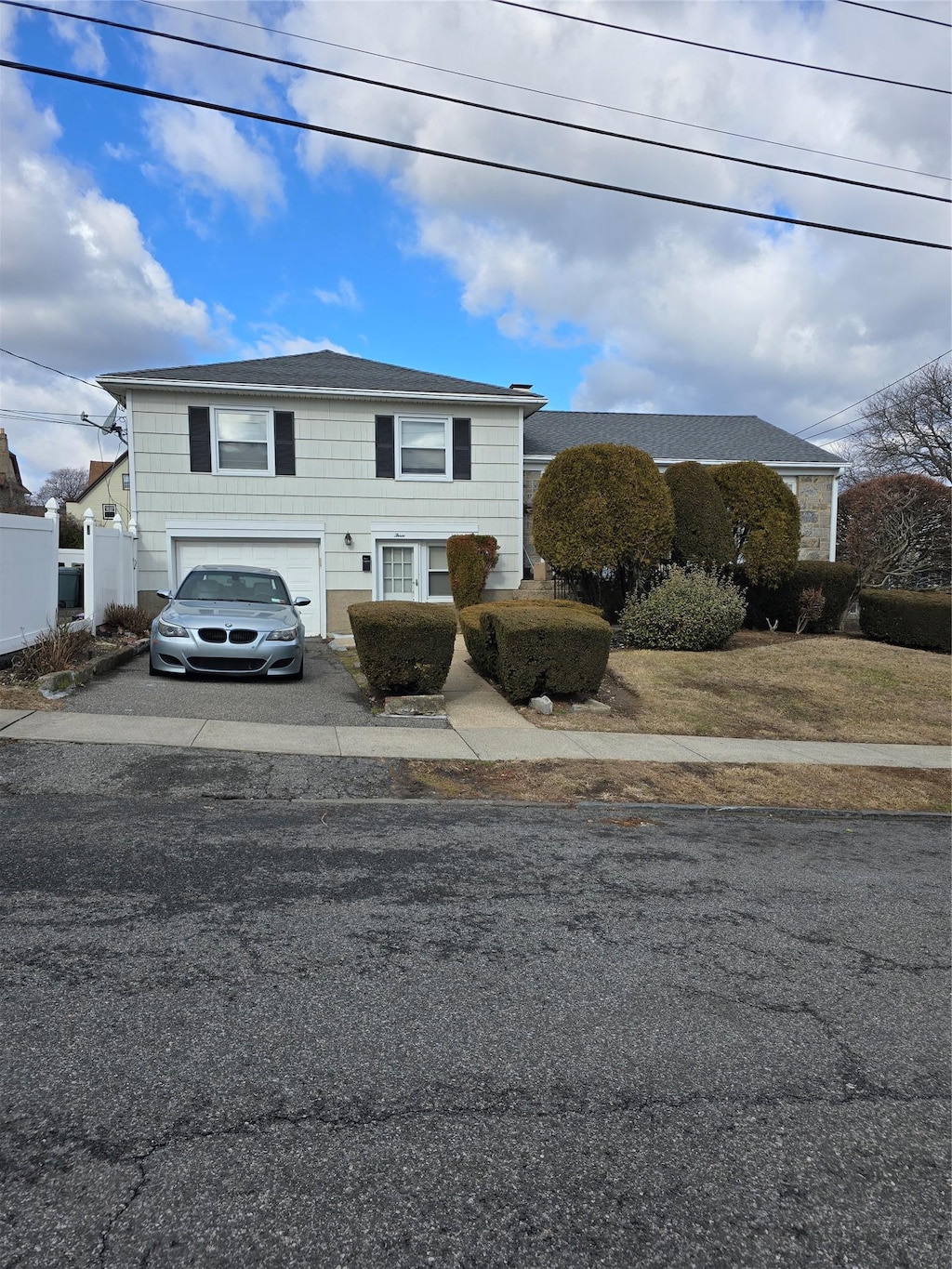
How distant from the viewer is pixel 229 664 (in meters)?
10.3

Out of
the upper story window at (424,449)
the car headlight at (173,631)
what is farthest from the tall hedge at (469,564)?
the car headlight at (173,631)

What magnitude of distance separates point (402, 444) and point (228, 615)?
778cm

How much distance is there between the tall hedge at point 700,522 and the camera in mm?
15031

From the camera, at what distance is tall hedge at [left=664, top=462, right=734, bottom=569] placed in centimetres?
1503

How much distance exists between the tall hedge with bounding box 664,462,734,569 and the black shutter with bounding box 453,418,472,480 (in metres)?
4.36

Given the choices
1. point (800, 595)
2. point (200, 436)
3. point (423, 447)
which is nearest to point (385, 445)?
point (423, 447)

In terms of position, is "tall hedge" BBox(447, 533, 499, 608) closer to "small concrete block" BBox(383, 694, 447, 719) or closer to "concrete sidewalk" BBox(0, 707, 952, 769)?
"small concrete block" BBox(383, 694, 447, 719)

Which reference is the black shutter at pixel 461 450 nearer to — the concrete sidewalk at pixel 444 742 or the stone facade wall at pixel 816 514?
the stone facade wall at pixel 816 514

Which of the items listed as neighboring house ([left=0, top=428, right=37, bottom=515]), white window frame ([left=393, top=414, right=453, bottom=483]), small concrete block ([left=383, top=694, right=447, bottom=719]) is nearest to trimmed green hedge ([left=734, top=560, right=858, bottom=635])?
white window frame ([left=393, top=414, right=453, bottom=483])

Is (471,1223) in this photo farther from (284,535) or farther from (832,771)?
(284,535)

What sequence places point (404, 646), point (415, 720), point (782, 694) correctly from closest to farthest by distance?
1. point (415, 720)
2. point (404, 646)
3. point (782, 694)

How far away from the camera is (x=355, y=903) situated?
165 inches

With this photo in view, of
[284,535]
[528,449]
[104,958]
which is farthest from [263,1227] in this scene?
[528,449]

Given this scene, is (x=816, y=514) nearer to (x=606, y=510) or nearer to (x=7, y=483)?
(x=606, y=510)
